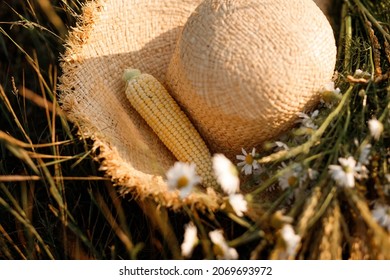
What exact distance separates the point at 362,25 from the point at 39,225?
1.28m

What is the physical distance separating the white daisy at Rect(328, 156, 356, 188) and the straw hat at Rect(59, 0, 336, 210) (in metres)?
0.30

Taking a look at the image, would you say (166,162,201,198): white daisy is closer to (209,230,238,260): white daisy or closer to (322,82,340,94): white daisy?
(209,230,238,260): white daisy

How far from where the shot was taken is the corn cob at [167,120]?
1.58 m

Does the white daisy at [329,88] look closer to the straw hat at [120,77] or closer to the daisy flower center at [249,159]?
the daisy flower center at [249,159]

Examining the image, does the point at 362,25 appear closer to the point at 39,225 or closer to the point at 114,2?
the point at 114,2

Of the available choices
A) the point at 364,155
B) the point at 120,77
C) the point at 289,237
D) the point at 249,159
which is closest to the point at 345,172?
the point at 364,155

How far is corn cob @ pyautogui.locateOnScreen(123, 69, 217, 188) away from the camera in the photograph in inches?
62.1

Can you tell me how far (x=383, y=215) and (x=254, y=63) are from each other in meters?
0.50

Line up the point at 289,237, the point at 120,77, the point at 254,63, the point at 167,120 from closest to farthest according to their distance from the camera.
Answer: the point at 289,237 → the point at 254,63 → the point at 167,120 → the point at 120,77

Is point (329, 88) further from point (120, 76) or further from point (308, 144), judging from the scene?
point (120, 76)

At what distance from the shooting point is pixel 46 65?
2.10 metres

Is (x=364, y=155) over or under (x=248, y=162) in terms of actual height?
over

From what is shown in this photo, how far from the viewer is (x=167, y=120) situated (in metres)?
1.60

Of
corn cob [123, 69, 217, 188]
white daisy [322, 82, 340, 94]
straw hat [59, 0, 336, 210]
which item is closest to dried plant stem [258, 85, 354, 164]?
white daisy [322, 82, 340, 94]
